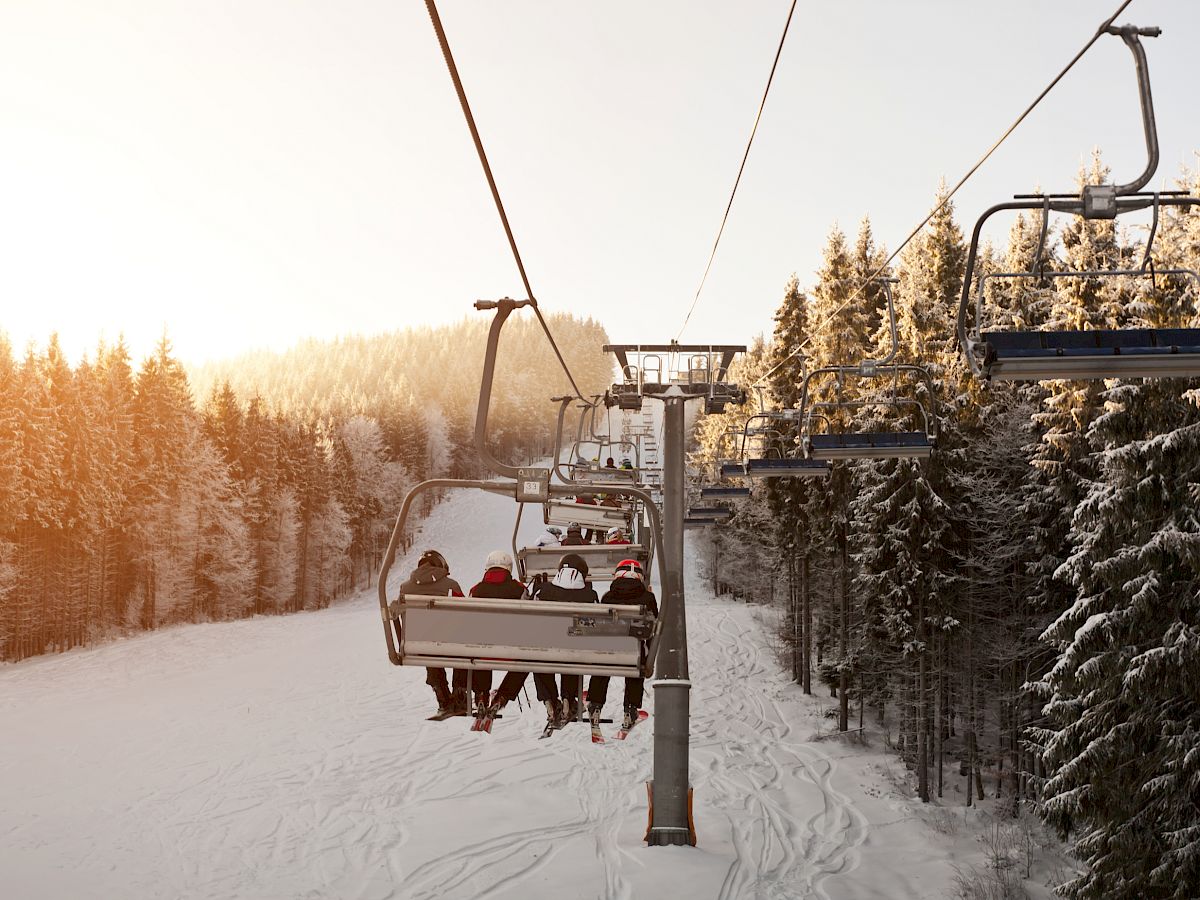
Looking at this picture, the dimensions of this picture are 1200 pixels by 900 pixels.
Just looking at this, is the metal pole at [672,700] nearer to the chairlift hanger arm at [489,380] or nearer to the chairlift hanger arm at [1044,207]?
the chairlift hanger arm at [489,380]

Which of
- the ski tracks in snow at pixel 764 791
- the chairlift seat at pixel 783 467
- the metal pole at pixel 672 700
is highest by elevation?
the chairlift seat at pixel 783 467

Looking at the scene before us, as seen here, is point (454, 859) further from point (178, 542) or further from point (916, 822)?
point (178, 542)

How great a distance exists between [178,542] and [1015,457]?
136ft

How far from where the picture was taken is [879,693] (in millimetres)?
29719

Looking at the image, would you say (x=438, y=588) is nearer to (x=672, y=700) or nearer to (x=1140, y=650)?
(x=672, y=700)

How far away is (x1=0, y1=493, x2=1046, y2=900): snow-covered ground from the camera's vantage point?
15758 mm

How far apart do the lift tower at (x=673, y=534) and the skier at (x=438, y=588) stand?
3930 millimetres

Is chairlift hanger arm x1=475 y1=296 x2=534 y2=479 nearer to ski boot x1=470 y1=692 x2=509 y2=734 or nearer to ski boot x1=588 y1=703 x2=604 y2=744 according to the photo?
ski boot x1=470 y1=692 x2=509 y2=734

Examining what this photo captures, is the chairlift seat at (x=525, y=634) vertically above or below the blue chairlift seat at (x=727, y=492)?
below

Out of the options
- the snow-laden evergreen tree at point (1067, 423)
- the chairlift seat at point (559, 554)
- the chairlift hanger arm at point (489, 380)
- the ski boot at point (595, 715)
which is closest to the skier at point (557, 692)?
the ski boot at point (595, 715)

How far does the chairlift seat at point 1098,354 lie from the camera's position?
5.20 m

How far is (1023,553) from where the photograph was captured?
76.0 ft

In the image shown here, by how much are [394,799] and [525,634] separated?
46.3ft

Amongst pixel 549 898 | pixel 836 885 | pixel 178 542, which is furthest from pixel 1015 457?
pixel 178 542
